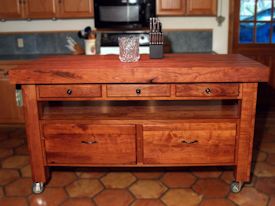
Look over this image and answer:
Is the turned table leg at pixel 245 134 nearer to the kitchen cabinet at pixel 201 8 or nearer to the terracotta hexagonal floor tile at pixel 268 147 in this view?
the terracotta hexagonal floor tile at pixel 268 147

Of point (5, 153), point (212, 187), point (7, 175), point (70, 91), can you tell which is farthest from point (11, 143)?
point (212, 187)

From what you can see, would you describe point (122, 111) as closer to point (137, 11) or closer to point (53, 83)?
point (53, 83)

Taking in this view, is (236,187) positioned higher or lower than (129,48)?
lower

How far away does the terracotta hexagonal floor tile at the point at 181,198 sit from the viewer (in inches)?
76.9

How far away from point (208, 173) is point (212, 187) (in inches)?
7.6

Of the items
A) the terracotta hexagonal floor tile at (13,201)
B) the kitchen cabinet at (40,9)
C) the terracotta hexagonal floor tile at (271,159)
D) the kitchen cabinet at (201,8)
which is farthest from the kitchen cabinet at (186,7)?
the terracotta hexagonal floor tile at (13,201)

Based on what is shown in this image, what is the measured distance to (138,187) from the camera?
7.02 ft

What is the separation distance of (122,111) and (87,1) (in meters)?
1.72

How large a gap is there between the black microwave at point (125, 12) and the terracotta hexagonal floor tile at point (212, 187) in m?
1.77

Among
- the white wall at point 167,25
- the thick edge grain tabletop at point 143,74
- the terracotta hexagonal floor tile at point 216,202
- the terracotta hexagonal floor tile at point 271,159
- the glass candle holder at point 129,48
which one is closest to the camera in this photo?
the thick edge grain tabletop at point 143,74

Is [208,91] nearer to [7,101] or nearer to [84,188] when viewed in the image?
[84,188]

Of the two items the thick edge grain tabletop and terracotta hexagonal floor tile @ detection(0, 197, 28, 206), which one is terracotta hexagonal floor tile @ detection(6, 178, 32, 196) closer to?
terracotta hexagonal floor tile @ detection(0, 197, 28, 206)

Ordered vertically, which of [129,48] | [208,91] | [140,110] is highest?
[129,48]

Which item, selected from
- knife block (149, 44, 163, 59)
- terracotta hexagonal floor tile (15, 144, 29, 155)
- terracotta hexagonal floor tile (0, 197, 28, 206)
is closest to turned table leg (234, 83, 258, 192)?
knife block (149, 44, 163, 59)
